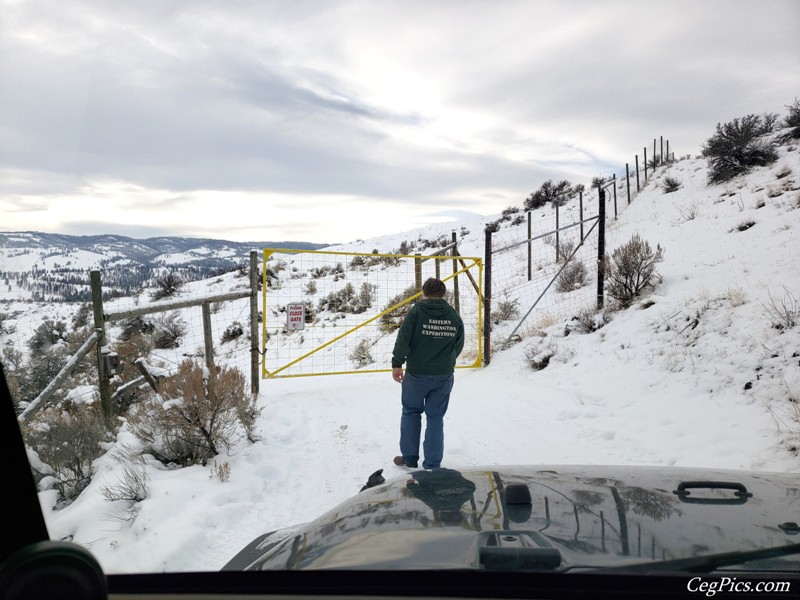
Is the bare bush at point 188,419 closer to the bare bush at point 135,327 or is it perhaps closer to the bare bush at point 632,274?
the bare bush at point 632,274

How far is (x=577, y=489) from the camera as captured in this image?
2.05 meters

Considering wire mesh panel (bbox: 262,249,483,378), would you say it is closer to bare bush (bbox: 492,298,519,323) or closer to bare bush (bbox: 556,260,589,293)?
bare bush (bbox: 492,298,519,323)

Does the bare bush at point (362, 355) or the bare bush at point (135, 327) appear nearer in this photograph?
the bare bush at point (362, 355)

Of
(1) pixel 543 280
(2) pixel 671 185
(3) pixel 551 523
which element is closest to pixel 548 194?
(2) pixel 671 185

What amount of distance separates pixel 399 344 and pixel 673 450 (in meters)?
3.03

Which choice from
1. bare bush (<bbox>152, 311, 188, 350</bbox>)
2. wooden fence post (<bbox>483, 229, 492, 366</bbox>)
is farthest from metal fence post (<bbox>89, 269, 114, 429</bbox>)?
bare bush (<bbox>152, 311, 188, 350</bbox>)

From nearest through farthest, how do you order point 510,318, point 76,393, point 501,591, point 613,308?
point 501,591 < point 76,393 < point 613,308 < point 510,318

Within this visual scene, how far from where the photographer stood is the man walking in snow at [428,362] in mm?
4773

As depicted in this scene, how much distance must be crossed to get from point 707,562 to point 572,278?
1249 cm

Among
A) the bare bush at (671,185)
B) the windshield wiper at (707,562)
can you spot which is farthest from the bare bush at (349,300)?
the windshield wiper at (707,562)

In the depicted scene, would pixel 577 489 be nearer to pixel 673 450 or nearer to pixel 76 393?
pixel 673 450

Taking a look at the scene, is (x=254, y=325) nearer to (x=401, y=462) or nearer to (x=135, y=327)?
(x=401, y=462)

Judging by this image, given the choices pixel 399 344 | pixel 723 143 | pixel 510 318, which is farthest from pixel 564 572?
pixel 723 143

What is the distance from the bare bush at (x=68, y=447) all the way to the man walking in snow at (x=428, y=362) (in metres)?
2.92
